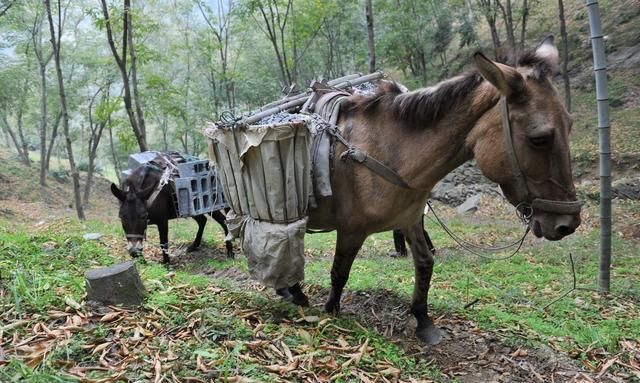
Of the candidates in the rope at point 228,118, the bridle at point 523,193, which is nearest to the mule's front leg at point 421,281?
the bridle at point 523,193

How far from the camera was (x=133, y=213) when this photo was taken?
23.4ft

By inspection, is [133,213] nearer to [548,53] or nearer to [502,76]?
[502,76]

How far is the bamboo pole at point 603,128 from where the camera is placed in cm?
454

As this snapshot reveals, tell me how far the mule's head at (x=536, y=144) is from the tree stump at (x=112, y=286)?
2.83 meters

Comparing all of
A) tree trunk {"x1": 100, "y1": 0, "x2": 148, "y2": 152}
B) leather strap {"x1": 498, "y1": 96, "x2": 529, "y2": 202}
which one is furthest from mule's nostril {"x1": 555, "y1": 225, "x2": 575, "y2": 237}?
tree trunk {"x1": 100, "y1": 0, "x2": 148, "y2": 152}

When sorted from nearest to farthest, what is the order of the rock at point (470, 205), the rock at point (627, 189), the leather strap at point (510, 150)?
the leather strap at point (510, 150) < the rock at point (627, 189) < the rock at point (470, 205)

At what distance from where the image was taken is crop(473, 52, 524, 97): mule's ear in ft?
8.86

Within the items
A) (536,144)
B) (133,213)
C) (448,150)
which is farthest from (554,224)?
(133,213)

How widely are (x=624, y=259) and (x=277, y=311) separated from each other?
6.29 m

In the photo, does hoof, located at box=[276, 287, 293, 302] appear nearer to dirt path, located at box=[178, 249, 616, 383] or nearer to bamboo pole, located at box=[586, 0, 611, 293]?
dirt path, located at box=[178, 249, 616, 383]

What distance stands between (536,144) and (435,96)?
2.73ft

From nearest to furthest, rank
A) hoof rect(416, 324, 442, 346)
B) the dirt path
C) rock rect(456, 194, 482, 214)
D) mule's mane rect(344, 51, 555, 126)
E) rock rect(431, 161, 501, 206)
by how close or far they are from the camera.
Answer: mule's mane rect(344, 51, 555, 126) < the dirt path < hoof rect(416, 324, 442, 346) < rock rect(456, 194, 482, 214) < rock rect(431, 161, 501, 206)

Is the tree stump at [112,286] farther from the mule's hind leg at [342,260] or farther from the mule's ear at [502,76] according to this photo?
the mule's ear at [502,76]

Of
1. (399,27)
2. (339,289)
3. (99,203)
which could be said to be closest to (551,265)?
(339,289)
